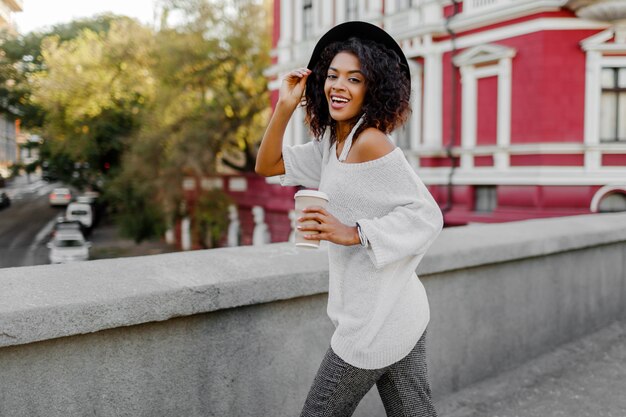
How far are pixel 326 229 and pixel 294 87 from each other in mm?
592

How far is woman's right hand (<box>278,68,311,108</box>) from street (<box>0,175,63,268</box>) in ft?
103

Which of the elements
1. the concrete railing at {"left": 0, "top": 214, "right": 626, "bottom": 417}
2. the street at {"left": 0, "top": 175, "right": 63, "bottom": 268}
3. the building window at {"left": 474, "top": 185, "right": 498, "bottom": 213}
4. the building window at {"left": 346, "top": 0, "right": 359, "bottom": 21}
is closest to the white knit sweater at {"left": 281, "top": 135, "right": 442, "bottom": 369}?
the concrete railing at {"left": 0, "top": 214, "right": 626, "bottom": 417}

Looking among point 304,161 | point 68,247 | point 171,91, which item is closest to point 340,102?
point 304,161

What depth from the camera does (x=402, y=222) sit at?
1.91 meters

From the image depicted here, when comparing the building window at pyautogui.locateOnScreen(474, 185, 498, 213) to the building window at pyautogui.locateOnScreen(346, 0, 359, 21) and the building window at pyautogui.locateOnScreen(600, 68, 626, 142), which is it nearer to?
the building window at pyautogui.locateOnScreen(600, 68, 626, 142)

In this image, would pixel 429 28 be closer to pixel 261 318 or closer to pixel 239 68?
pixel 239 68

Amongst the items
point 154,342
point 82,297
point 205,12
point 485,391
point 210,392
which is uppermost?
point 205,12

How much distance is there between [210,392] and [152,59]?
27637 mm

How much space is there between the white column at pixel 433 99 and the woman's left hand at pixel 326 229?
16668mm

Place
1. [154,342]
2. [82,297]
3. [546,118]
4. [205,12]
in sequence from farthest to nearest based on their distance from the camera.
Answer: [205,12]
[546,118]
[154,342]
[82,297]

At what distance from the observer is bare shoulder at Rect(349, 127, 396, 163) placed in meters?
1.94

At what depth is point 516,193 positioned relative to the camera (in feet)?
53.8

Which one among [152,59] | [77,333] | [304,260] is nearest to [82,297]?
[77,333]

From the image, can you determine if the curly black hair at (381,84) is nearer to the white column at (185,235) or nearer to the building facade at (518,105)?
the building facade at (518,105)
